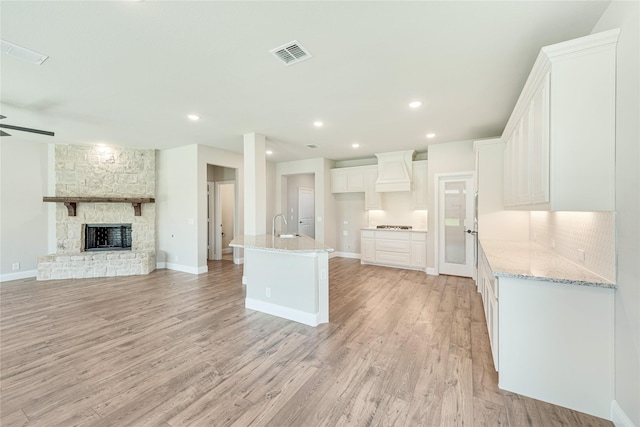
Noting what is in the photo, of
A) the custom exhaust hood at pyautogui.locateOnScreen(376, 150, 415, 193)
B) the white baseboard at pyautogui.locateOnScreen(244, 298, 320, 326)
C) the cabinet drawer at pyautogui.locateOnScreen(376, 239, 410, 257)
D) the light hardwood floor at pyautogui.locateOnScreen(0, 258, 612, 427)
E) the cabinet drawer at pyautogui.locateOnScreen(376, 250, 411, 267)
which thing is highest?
the custom exhaust hood at pyautogui.locateOnScreen(376, 150, 415, 193)

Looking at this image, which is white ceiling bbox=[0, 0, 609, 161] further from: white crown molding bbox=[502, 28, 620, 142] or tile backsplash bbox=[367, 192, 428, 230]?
tile backsplash bbox=[367, 192, 428, 230]

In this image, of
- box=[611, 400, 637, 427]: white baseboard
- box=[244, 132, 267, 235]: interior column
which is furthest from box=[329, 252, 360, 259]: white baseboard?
box=[611, 400, 637, 427]: white baseboard

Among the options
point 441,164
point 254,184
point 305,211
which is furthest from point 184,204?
point 441,164

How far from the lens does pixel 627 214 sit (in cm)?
153

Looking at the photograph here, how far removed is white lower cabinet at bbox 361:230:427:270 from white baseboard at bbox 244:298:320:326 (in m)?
3.37

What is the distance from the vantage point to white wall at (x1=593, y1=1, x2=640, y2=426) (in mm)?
1448

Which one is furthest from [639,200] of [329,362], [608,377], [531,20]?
[329,362]

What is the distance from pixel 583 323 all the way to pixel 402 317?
186 cm

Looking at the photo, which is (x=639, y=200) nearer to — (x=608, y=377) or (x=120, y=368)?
(x=608, y=377)

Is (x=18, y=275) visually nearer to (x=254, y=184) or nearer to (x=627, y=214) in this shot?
(x=254, y=184)

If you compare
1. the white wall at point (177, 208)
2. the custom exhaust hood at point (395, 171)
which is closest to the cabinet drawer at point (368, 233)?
the custom exhaust hood at point (395, 171)

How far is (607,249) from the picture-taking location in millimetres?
1775

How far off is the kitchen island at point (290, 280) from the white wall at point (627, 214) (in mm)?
2286

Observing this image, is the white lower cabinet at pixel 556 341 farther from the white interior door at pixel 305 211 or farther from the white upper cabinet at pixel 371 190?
the white interior door at pixel 305 211
